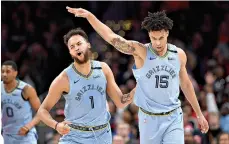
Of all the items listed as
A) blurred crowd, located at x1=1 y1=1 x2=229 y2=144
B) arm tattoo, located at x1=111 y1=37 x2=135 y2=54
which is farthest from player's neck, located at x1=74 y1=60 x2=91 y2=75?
blurred crowd, located at x1=1 y1=1 x2=229 y2=144

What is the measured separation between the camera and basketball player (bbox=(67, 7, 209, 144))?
857 centimetres

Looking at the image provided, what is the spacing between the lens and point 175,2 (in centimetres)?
1589

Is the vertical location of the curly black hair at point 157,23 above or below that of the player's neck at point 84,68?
above

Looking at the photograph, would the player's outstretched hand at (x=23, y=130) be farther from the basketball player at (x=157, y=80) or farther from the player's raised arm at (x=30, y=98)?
the basketball player at (x=157, y=80)

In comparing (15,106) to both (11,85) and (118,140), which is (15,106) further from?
(118,140)

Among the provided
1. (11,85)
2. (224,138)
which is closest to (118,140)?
(224,138)

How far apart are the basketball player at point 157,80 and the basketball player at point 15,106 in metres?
2.46

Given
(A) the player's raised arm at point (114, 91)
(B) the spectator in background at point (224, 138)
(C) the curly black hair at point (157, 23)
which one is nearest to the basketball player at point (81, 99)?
(A) the player's raised arm at point (114, 91)

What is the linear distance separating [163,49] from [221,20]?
7.54 metres

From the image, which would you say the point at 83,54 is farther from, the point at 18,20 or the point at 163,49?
the point at 18,20

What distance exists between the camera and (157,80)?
8578mm

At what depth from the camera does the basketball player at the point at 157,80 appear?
857 cm

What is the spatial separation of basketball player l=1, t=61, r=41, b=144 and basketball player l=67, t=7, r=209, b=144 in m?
2.46

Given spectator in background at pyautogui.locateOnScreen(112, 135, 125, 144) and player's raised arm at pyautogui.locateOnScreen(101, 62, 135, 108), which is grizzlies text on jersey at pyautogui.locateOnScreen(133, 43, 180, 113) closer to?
player's raised arm at pyautogui.locateOnScreen(101, 62, 135, 108)
